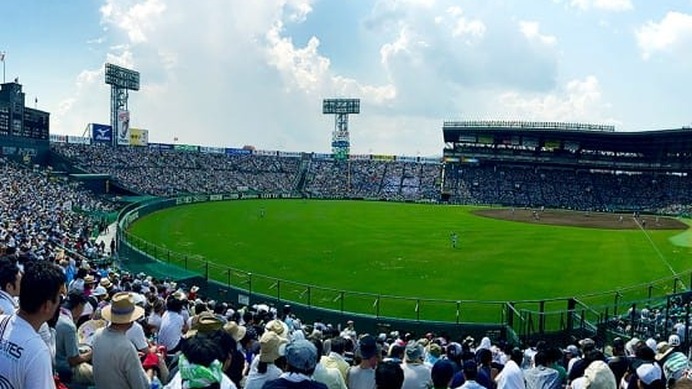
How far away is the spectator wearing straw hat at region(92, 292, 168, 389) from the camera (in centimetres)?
537

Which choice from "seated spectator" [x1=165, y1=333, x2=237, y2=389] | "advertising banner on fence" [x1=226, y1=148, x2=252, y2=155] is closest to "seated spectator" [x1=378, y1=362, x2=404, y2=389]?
"seated spectator" [x1=165, y1=333, x2=237, y2=389]

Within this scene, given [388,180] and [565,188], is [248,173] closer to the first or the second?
[388,180]

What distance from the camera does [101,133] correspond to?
8788cm

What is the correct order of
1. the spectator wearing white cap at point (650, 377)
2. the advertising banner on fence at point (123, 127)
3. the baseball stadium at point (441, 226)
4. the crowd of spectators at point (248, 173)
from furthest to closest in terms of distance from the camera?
the advertising banner on fence at point (123, 127) → the crowd of spectators at point (248, 173) → the baseball stadium at point (441, 226) → the spectator wearing white cap at point (650, 377)

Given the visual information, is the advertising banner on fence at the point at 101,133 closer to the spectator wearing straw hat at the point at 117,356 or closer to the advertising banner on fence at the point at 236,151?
the advertising banner on fence at the point at 236,151

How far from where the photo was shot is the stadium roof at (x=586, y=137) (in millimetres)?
89438

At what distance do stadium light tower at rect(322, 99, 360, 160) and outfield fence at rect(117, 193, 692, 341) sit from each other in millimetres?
86936

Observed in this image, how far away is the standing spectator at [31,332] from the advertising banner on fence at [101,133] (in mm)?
90749

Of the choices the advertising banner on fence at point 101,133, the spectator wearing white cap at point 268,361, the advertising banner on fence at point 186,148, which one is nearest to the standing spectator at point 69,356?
the spectator wearing white cap at point 268,361

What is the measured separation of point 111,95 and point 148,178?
67.1 feet

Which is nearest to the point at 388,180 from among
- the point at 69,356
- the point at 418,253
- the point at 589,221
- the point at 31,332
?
the point at 589,221

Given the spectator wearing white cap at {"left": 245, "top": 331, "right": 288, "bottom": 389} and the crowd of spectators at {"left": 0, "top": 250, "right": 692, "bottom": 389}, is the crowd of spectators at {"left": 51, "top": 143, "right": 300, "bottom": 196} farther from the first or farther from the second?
the spectator wearing white cap at {"left": 245, "top": 331, "right": 288, "bottom": 389}

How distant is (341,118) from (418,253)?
85555mm

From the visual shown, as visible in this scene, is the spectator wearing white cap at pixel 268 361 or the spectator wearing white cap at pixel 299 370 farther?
Result: the spectator wearing white cap at pixel 268 361
